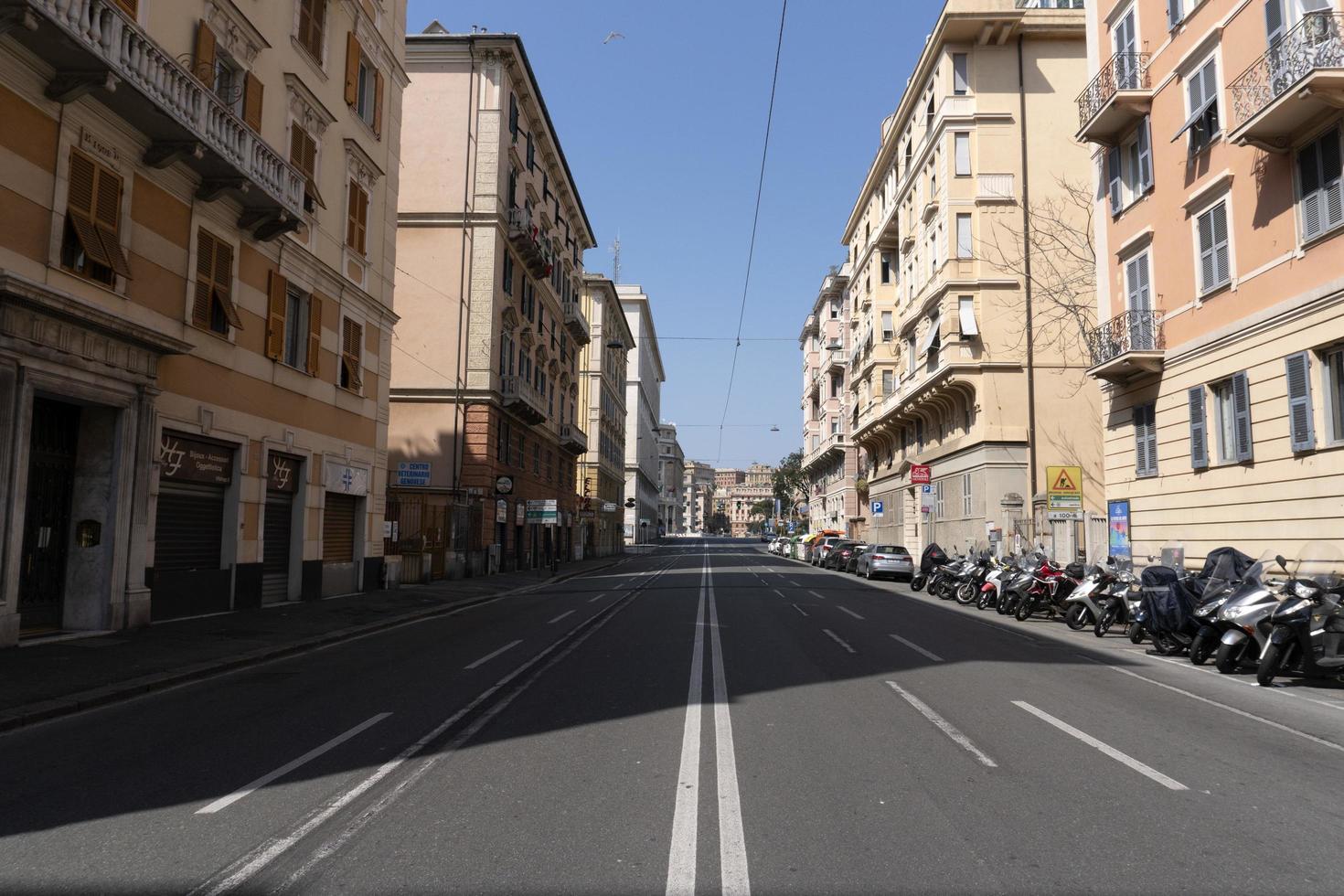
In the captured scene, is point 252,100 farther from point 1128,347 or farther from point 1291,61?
point 1128,347

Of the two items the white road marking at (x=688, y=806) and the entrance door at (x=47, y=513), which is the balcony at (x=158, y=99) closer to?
the entrance door at (x=47, y=513)

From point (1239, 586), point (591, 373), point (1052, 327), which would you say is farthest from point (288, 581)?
Result: point (591, 373)

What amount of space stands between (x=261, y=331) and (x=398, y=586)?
9.28 m

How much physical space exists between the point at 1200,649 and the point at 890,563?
72.5 feet

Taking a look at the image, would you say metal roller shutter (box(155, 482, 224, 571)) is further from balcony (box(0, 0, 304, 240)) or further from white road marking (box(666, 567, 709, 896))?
white road marking (box(666, 567, 709, 896))

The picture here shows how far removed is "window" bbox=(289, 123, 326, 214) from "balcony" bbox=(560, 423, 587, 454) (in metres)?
28.6

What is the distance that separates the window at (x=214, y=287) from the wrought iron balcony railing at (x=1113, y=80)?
19.6 metres

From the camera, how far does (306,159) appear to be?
18812 millimetres

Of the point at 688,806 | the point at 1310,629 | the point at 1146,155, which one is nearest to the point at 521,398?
the point at 1146,155

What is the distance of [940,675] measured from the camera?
986cm

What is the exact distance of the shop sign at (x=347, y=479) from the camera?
2026cm

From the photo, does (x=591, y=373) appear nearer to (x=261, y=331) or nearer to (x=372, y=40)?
(x=372, y=40)

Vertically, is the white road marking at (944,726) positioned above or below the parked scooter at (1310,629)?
below

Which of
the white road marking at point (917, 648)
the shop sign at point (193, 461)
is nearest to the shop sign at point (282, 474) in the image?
Answer: the shop sign at point (193, 461)
